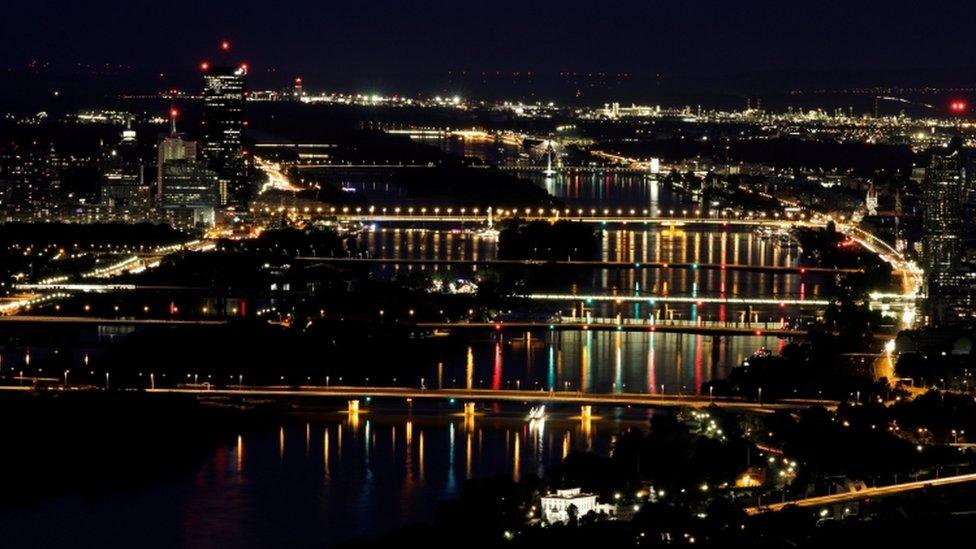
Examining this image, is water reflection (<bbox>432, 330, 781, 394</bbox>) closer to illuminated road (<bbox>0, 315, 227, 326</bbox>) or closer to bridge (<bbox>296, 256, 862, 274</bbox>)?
illuminated road (<bbox>0, 315, 227, 326</bbox>)

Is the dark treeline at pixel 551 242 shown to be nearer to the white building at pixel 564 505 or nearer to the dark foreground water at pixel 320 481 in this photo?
the dark foreground water at pixel 320 481

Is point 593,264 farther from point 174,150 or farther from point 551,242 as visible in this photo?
point 174,150

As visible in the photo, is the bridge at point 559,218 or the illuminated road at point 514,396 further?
the bridge at point 559,218

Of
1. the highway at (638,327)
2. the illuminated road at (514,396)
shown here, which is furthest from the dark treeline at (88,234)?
the illuminated road at (514,396)

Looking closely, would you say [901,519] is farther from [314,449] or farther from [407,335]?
[407,335]

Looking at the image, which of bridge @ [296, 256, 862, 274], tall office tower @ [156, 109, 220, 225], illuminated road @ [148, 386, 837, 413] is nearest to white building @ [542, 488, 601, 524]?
illuminated road @ [148, 386, 837, 413]

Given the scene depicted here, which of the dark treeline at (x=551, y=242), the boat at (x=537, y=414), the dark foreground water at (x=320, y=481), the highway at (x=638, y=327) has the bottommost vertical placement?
the dark foreground water at (x=320, y=481)

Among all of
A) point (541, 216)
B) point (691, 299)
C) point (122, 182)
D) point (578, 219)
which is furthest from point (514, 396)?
point (122, 182)
